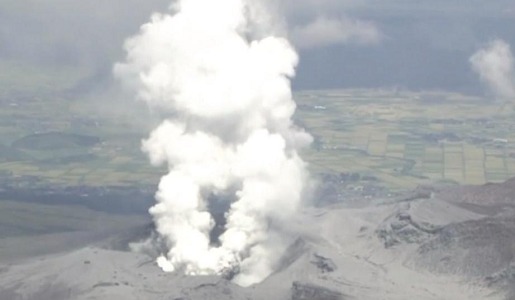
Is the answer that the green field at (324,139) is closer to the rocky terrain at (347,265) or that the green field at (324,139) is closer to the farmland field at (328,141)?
the farmland field at (328,141)

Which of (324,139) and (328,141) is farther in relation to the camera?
(324,139)

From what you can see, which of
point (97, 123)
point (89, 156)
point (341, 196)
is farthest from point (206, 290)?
point (97, 123)

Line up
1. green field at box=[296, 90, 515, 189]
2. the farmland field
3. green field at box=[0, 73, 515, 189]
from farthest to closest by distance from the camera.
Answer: green field at box=[296, 90, 515, 189] → green field at box=[0, 73, 515, 189] → the farmland field

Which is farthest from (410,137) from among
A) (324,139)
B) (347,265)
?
(347,265)

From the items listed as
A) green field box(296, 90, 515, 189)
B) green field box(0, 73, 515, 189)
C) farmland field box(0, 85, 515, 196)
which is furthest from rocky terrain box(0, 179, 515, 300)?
green field box(296, 90, 515, 189)

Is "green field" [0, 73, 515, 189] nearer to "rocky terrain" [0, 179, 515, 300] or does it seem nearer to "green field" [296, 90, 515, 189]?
"green field" [296, 90, 515, 189]

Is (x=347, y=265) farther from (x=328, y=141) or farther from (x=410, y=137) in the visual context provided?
(x=410, y=137)

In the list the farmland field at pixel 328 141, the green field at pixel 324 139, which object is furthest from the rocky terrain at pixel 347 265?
the green field at pixel 324 139

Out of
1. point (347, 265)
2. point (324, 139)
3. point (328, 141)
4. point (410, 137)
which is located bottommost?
point (347, 265)

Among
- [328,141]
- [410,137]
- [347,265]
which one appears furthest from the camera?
[410,137]

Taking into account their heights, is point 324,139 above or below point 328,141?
above
